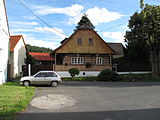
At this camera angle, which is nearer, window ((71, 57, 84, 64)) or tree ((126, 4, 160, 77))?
tree ((126, 4, 160, 77))

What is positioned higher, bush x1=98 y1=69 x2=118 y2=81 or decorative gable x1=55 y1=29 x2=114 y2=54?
decorative gable x1=55 y1=29 x2=114 y2=54

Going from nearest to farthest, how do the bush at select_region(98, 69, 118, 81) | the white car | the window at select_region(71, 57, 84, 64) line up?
the white car → the bush at select_region(98, 69, 118, 81) → the window at select_region(71, 57, 84, 64)

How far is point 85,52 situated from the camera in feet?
121

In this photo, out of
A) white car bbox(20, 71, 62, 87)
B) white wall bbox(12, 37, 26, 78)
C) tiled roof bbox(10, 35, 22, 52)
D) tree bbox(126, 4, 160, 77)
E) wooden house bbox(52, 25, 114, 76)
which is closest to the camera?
white car bbox(20, 71, 62, 87)

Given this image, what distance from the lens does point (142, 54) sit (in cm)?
4288

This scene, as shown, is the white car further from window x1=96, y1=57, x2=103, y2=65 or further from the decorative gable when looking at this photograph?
window x1=96, y1=57, x2=103, y2=65

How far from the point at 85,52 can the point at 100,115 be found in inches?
1123

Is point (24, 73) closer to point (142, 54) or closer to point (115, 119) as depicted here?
point (142, 54)

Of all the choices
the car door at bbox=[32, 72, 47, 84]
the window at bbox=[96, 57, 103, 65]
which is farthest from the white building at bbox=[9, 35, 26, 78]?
the window at bbox=[96, 57, 103, 65]

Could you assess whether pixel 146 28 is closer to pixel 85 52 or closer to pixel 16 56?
pixel 85 52

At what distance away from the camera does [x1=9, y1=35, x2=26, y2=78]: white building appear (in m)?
33.2

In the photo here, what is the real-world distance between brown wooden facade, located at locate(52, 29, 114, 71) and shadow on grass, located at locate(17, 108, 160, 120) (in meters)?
26.9

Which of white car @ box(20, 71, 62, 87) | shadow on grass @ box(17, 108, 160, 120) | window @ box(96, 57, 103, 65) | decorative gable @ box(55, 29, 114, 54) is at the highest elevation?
decorative gable @ box(55, 29, 114, 54)

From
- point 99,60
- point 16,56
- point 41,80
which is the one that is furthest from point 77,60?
point 41,80
